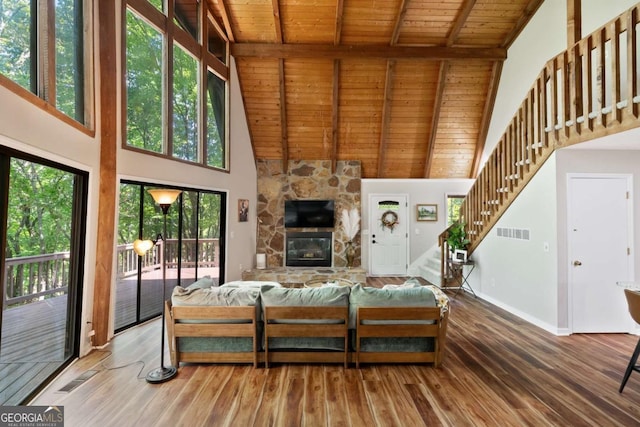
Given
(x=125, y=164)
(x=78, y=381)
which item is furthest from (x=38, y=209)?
(x=78, y=381)

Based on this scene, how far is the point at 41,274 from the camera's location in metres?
2.72

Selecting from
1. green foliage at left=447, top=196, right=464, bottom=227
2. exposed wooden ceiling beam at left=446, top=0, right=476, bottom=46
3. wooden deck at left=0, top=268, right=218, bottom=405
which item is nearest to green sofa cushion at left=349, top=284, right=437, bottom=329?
wooden deck at left=0, top=268, right=218, bottom=405

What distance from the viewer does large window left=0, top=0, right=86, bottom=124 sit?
2373mm

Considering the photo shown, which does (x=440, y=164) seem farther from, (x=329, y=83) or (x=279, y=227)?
(x=279, y=227)

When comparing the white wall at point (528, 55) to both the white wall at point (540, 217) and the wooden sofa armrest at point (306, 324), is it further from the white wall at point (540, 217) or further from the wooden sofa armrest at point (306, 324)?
the wooden sofa armrest at point (306, 324)

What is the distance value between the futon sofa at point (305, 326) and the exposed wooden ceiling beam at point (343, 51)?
4.73 meters

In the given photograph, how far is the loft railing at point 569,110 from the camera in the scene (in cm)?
313

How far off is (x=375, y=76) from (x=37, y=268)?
614 cm

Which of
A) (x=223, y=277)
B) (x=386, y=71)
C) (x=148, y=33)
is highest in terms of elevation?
(x=386, y=71)

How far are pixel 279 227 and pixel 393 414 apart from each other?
5.69 metres

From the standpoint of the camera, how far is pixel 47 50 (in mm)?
2730

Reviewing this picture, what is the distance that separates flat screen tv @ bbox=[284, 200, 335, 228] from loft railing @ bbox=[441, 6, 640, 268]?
3349 mm

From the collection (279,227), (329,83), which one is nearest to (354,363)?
(279,227)

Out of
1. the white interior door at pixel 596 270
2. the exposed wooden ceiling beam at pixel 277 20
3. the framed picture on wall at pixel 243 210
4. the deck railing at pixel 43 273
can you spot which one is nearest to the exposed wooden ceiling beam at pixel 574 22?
the white interior door at pixel 596 270
